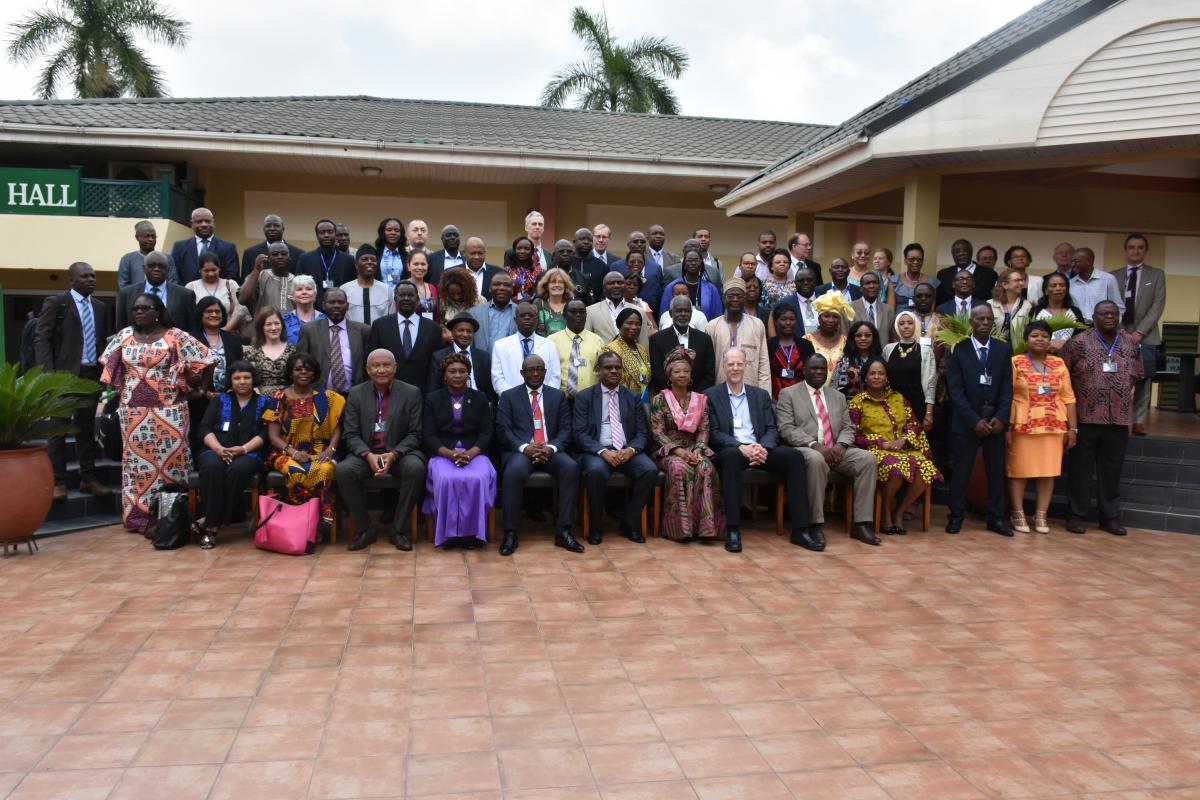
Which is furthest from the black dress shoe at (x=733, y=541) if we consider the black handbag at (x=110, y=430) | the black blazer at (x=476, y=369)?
the black handbag at (x=110, y=430)

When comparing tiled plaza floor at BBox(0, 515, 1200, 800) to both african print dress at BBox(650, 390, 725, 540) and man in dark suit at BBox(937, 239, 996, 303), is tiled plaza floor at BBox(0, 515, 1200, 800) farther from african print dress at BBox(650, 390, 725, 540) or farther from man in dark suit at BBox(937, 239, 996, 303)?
man in dark suit at BBox(937, 239, 996, 303)

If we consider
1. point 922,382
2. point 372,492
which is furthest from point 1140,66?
point 372,492

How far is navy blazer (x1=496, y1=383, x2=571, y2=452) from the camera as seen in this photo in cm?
738

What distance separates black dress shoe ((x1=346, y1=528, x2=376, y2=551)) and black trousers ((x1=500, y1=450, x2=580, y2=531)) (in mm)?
1047

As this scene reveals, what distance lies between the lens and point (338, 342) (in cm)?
762

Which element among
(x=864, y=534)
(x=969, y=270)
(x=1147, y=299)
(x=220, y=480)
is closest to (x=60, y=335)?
(x=220, y=480)

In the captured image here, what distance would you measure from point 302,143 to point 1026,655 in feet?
36.9

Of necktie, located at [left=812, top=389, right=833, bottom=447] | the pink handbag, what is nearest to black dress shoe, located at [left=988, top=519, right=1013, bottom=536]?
necktie, located at [left=812, top=389, right=833, bottom=447]

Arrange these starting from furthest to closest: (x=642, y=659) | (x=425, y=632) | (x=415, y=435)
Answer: (x=415, y=435) < (x=425, y=632) < (x=642, y=659)

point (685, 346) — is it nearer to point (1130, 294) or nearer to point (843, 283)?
point (843, 283)

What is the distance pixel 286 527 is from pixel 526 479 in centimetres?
183

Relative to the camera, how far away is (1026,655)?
4914 mm

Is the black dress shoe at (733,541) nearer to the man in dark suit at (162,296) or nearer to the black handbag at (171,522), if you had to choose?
the black handbag at (171,522)

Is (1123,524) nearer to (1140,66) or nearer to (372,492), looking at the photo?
(1140,66)
